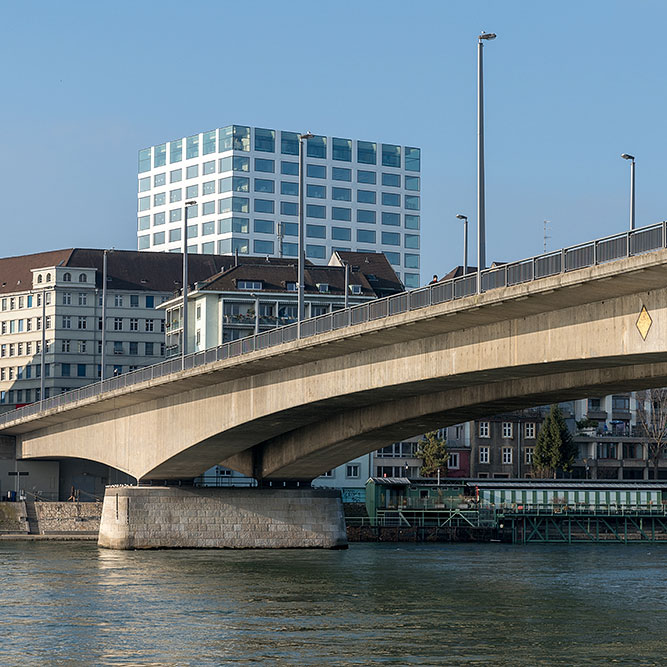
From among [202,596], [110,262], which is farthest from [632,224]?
[110,262]

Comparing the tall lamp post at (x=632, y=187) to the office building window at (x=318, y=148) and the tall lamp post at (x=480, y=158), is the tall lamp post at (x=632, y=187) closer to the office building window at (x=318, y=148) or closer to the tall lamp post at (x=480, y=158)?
the tall lamp post at (x=480, y=158)

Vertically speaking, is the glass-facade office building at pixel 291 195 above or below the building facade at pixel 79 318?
above

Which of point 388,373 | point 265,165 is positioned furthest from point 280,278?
point 265,165

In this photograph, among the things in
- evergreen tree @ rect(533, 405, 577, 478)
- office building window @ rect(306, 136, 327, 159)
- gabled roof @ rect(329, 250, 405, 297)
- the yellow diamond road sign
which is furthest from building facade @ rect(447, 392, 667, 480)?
the yellow diamond road sign

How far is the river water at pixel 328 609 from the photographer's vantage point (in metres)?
40.2

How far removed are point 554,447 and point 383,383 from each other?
2427 inches

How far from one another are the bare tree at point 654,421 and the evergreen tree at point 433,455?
19.7 meters

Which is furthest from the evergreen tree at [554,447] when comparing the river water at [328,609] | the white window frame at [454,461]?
the river water at [328,609]

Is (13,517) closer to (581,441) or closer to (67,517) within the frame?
(67,517)

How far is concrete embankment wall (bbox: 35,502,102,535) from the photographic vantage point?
99.3 meters

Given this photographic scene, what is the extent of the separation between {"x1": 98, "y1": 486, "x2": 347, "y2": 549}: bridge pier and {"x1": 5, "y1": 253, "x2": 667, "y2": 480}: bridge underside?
1.36 metres

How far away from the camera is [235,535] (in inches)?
3226

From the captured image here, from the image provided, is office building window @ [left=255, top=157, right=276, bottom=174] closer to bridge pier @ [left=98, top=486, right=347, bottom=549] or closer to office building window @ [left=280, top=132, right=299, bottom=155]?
office building window @ [left=280, top=132, right=299, bottom=155]

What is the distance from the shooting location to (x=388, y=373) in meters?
58.8
